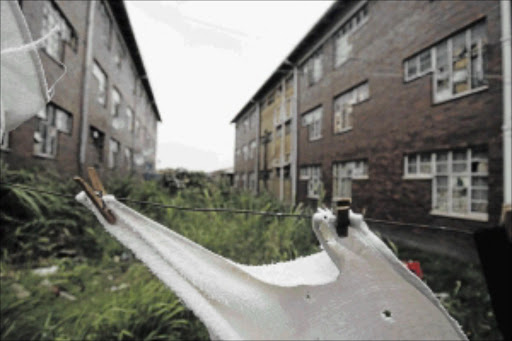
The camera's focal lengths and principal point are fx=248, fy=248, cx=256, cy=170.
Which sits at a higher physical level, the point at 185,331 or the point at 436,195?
the point at 436,195

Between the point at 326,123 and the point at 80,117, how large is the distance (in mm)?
7190

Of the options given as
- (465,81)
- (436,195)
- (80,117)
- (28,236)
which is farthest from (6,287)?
(465,81)

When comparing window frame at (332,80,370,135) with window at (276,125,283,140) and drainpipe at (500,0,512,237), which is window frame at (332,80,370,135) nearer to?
drainpipe at (500,0,512,237)

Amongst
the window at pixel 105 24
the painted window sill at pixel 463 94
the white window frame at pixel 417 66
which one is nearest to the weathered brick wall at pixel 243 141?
the window at pixel 105 24

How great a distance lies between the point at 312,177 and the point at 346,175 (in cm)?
173

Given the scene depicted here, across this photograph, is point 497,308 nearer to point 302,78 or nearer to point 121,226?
point 121,226

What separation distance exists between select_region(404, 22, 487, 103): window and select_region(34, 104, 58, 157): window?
7861mm

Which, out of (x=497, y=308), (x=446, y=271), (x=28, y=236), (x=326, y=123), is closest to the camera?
(x=497, y=308)

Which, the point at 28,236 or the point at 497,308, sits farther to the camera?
the point at 28,236

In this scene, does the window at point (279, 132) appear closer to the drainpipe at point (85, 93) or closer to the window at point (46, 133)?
the drainpipe at point (85, 93)

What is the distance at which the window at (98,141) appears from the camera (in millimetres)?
7837

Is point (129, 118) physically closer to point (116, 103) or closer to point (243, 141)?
point (116, 103)

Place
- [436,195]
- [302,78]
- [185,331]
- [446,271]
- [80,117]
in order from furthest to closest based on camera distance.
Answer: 1. [302,78]
2. [80,117]
3. [436,195]
4. [446,271]
5. [185,331]

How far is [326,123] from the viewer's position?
829 centimetres
